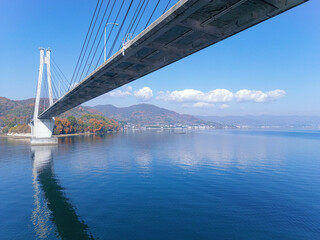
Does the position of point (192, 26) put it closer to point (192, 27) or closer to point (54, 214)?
point (192, 27)

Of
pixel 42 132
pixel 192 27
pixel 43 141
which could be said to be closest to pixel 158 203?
pixel 192 27

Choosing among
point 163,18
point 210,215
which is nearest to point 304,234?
point 210,215

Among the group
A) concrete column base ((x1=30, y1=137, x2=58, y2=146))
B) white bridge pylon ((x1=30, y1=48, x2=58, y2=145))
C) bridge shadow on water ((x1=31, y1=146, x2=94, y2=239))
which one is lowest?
bridge shadow on water ((x1=31, y1=146, x2=94, y2=239))

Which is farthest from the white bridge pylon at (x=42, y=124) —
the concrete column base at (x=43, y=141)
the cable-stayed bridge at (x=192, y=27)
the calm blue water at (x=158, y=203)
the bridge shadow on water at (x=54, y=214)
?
the cable-stayed bridge at (x=192, y=27)

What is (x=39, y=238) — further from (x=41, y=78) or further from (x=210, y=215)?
(x=41, y=78)

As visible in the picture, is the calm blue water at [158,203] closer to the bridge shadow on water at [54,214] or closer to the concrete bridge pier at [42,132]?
the bridge shadow on water at [54,214]

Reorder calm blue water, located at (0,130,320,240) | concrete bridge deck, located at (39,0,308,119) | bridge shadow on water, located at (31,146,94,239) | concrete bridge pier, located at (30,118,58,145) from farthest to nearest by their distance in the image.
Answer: concrete bridge pier, located at (30,118,58,145) → calm blue water, located at (0,130,320,240) → bridge shadow on water, located at (31,146,94,239) → concrete bridge deck, located at (39,0,308,119)

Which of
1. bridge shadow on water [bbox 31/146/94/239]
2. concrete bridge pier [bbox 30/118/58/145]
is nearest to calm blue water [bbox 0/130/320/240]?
bridge shadow on water [bbox 31/146/94/239]

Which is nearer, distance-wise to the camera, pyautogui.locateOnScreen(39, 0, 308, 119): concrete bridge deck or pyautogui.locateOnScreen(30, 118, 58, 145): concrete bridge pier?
pyautogui.locateOnScreen(39, 0, 308, 119): concrete bridge deck

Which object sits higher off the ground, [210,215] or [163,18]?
[163,18]

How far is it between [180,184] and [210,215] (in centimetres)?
867

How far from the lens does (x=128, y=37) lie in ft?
43.0

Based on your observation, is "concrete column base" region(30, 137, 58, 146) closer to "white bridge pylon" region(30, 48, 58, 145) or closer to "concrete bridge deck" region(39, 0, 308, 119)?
"white bridge pylon" region(30, 48, 58, 145)

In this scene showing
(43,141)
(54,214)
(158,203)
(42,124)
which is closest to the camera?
(54,214)
